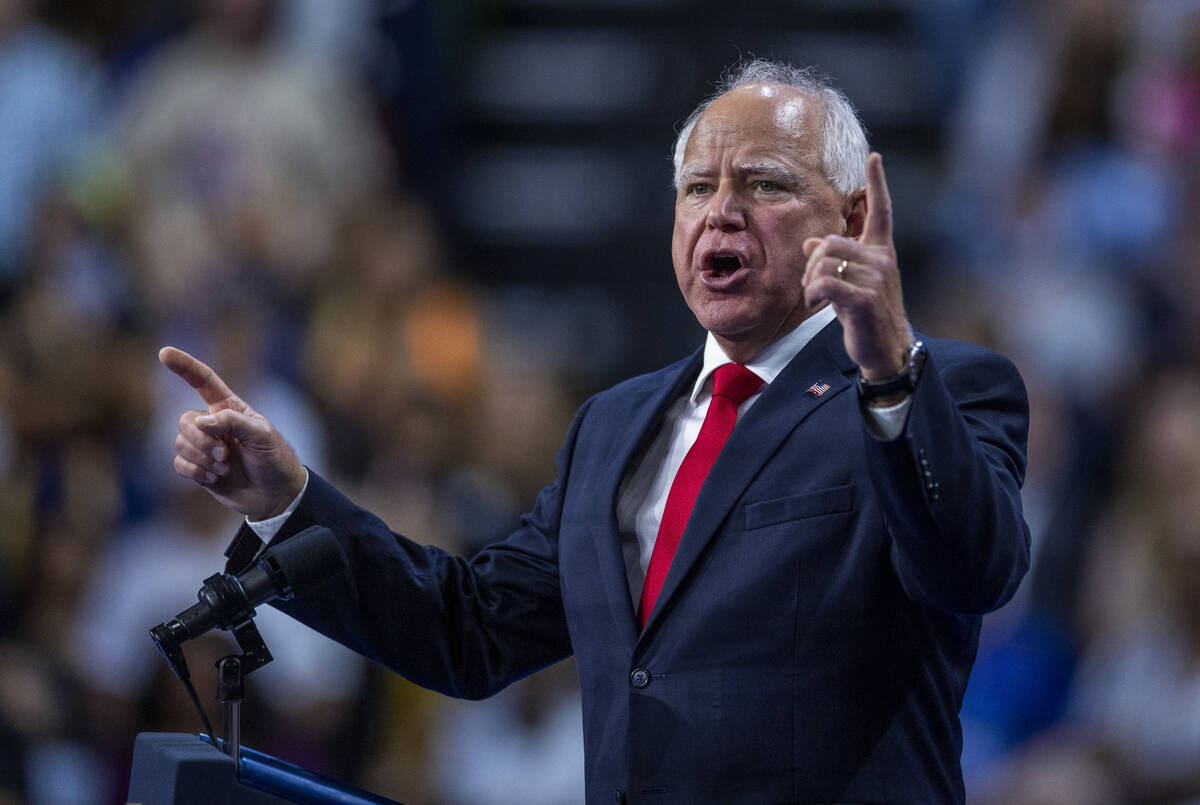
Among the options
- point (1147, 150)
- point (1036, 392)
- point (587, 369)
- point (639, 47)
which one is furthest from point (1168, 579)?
point (639, 47)

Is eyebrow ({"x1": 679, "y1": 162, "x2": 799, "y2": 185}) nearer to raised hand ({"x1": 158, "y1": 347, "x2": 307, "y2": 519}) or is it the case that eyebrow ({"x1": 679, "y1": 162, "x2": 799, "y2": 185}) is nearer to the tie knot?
the tie knot

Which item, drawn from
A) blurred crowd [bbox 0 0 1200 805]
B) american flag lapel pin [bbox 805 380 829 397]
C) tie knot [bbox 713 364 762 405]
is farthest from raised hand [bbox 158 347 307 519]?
blurred crowd [bbox 0 0 1200 805]

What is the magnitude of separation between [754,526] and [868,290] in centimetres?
41

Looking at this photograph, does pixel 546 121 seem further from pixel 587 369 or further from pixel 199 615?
pixel 199 615

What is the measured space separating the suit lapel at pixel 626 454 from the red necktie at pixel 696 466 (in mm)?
35

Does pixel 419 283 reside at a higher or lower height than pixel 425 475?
higher

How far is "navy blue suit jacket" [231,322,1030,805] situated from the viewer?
1736 mm

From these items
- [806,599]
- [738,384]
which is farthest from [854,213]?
[806,599]

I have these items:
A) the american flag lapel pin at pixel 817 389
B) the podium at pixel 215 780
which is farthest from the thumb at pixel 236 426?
the american flag lapel pin at pixel 817 389

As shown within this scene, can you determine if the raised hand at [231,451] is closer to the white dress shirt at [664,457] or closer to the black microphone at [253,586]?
the white dress shirt at [664,457]

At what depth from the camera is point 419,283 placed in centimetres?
534

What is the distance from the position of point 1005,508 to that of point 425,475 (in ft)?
10.9

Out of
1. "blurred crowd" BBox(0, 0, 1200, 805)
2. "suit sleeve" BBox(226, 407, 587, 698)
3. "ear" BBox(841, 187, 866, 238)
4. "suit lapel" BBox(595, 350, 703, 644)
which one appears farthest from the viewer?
"blurred crowd" BBox(0, 0, 1200, 805)

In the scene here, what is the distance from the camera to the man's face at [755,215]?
2170 millimetres
